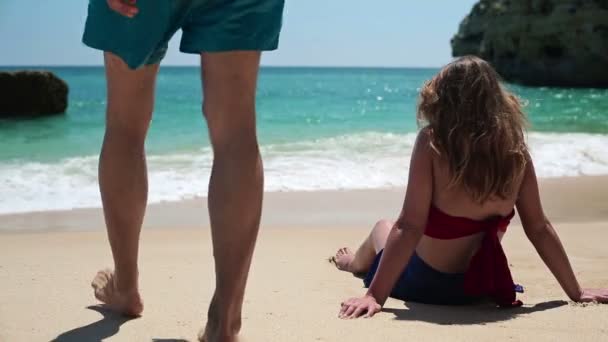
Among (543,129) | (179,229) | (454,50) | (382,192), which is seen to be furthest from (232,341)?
(454,50)

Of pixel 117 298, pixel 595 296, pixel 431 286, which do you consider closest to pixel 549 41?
pixel 595 296

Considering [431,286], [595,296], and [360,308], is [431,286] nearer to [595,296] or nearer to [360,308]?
[360,308]

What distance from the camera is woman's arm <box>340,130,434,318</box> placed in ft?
7.97

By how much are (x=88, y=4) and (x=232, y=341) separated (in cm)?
95

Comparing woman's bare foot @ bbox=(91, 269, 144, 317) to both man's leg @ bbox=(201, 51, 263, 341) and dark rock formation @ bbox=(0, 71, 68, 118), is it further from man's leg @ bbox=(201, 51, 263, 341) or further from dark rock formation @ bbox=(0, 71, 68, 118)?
dark rock formation @ bbox=(0, 71, 68, 118)

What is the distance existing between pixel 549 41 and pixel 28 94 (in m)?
26.9

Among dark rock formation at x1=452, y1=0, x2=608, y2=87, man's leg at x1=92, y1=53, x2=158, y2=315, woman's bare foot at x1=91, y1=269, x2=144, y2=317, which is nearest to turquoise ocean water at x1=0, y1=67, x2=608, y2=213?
woman's bare foot at x1=91, y1=269, x2=144, y2=317

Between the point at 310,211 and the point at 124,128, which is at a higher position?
the point at 124,128

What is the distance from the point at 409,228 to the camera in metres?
2.44

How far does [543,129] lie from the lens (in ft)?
45.0

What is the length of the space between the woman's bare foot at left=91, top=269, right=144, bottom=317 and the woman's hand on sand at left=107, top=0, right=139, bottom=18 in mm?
911

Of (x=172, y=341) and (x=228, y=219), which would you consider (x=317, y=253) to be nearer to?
(x=172, y=341)

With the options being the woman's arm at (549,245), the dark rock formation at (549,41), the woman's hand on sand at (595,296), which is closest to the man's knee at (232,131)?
the woman's arm at (549,245)

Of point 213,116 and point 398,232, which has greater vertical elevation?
point 213,116
